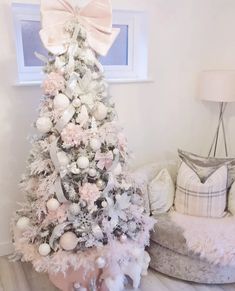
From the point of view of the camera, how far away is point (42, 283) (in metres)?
2.16

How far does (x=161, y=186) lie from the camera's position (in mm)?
2365

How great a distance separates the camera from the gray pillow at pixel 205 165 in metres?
2.34

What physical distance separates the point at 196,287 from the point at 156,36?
1872 mm

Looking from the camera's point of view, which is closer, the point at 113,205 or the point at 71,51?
the point at 71,51

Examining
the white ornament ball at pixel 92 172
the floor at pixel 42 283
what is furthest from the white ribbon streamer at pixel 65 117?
the floor at pixel 42 283

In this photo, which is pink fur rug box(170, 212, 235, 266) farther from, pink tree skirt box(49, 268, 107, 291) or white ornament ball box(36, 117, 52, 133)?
white ornament ball box(36, 117, 52, 133)

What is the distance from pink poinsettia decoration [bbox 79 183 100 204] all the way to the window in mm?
956

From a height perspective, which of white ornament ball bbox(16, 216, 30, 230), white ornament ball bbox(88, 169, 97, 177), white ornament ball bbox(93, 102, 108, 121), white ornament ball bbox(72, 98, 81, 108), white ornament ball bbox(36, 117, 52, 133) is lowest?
white ornament ball bbox(16, 216, 30, 230)

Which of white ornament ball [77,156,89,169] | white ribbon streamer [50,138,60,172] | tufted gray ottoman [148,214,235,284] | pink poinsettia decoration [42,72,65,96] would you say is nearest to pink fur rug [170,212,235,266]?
tufted gray ottoman [148,214,235,284]

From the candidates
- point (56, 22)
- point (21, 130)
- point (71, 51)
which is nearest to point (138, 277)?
point (21, 130)

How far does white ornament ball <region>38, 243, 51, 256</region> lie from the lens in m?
1.77

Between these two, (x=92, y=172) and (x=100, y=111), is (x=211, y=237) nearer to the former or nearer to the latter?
(x=92, y=172)

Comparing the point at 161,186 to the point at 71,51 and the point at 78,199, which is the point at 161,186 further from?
the point at 71,51

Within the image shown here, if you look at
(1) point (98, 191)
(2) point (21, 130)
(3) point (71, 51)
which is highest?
(3) point (71, 51)
